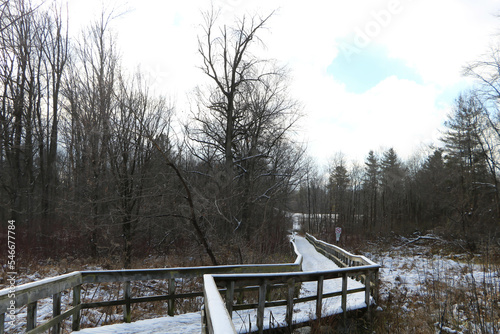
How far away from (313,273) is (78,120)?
11.5 m

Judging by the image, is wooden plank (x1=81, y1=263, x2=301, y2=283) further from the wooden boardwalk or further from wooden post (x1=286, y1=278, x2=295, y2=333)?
wooden post (x1=286, y1=278, x2=295, y2=333)

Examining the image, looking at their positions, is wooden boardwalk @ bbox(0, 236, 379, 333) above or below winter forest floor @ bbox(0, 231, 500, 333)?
above

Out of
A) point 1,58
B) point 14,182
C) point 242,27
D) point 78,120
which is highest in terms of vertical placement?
point 242,27

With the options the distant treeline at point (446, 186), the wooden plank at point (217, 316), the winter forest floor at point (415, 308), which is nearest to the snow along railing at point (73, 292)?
the winter forest floor at point (415, 308)

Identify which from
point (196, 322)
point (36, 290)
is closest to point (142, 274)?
point (196, 322)

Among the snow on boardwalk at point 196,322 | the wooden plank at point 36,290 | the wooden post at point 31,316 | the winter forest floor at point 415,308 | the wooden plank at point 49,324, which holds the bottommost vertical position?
the winter forest floor at point 415,308

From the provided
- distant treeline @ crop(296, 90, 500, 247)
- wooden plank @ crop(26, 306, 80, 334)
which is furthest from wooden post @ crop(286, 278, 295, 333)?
distant treeline @ crop(296, 90, 500, 247)

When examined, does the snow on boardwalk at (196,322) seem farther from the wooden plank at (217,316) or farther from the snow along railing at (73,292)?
the wooden plank at (217,316)

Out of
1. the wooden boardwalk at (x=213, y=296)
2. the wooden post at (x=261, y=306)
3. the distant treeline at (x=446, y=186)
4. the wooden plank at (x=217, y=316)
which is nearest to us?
the wooden plank at (x=217, y=316)

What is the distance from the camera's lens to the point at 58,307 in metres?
3.88

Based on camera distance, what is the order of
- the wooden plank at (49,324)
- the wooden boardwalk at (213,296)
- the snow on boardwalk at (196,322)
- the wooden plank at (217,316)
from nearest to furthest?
1. the wooden plank at (217,316)
2. the wooden boardwalk at (213,296)
3. the wooden plank at (49,324)
4. the snow on boardwalk at (196,322)

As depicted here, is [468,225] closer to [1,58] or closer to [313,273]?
[313,273]

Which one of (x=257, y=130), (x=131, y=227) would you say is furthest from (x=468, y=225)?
(x=131, y=227)

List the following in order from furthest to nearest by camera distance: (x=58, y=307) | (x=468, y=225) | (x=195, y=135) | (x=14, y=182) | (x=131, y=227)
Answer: (x=468, y=225) < (x=14, y=182) < (x=195, y=135) < (x=131, y=227) < (x=58, y=307)
